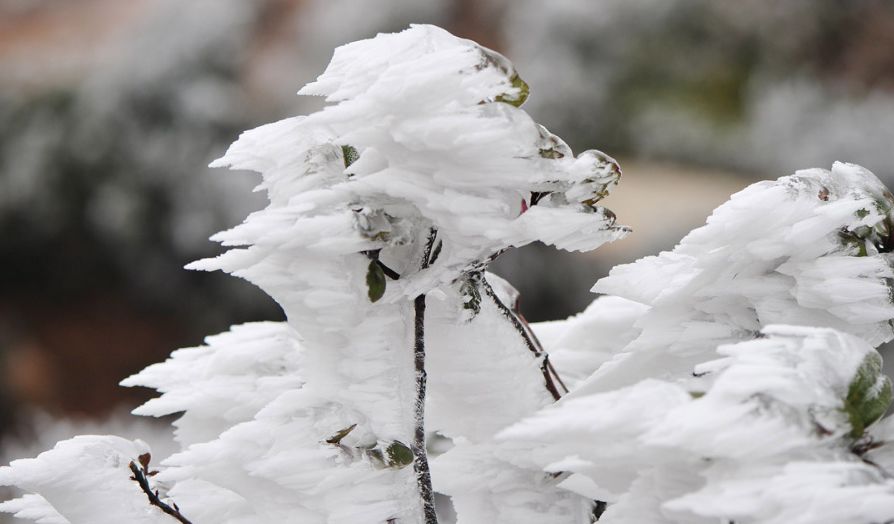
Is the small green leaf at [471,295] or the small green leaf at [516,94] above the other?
the small green leaf at [516,94]


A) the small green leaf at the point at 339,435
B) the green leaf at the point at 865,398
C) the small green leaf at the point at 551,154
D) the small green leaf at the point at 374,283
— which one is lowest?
the green leaf at the point at 865,398

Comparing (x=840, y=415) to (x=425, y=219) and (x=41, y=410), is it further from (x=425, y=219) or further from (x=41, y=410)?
(x=41, y=410)

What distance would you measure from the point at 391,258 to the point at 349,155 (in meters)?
0.06

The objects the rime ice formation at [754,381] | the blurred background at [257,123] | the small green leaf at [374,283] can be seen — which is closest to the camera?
the rime ice formation at [754,381]

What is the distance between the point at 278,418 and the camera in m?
0.54

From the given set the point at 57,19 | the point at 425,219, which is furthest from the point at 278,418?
the point at 57,19

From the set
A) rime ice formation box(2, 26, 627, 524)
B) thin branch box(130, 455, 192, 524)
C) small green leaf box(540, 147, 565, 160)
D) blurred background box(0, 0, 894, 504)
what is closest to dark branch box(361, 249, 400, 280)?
rime ice formation box(2, 26, 627, 524)

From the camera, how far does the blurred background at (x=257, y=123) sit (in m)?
3.03

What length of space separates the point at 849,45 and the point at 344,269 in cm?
307

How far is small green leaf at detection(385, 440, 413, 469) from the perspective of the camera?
1.76 ft

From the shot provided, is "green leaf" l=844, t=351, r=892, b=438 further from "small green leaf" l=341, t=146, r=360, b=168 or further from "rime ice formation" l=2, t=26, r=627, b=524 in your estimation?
"small green leaf" l=341, t=146, r=360, b=168

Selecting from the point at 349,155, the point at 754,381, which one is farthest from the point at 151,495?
the point at 754,381

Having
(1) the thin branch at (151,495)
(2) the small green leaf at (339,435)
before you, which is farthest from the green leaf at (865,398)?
(1) the thin branch at (151,495)

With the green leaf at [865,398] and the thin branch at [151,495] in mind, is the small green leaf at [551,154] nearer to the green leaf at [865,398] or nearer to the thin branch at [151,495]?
the green leaf at [865,398]
